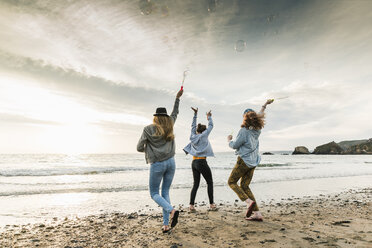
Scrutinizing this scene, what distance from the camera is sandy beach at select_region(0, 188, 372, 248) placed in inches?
165

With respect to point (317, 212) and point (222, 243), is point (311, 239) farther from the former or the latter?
point (317, 212)

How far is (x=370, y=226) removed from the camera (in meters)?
5.04

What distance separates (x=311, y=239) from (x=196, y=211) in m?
3.27

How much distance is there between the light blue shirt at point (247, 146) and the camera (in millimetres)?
5293

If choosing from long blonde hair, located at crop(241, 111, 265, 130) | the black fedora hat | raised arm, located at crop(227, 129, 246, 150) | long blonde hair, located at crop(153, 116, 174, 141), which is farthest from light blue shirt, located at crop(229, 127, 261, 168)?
the black fedora hat

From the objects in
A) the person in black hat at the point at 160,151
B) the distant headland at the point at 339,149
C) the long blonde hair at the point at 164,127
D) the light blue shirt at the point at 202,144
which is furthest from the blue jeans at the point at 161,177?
the distant headland at the point at 339,149

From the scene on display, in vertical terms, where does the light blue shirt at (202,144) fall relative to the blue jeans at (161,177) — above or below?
above

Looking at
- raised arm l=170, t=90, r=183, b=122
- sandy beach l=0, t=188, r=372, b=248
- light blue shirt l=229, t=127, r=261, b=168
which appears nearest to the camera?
sandy beach l=0, t=188, r=372, b=248

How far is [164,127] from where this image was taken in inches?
177

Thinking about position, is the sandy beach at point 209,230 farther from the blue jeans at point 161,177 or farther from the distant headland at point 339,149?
the distant headland at point 339,149

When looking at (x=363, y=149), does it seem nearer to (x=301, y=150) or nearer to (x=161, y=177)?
(x=301, y=150)

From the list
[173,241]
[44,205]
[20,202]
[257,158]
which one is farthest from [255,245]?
[20,202]

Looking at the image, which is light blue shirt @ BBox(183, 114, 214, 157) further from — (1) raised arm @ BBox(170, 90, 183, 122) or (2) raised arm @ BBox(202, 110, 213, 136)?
(1) raised arm @ BBox(170, 90, 183, 122)

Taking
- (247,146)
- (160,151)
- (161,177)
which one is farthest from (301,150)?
(160,151)
